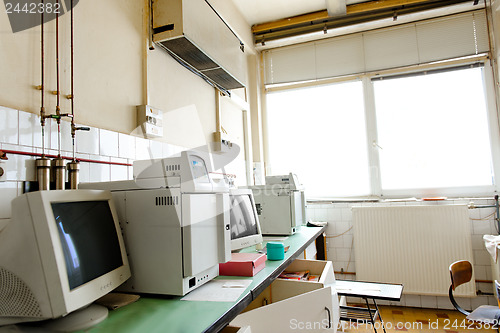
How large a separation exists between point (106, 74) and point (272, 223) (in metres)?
1.85

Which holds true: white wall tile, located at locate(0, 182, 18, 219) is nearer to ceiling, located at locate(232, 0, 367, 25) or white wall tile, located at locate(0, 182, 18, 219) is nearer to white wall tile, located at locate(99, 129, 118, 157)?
white wall tile, located at locate(99, 129, 118, 157)

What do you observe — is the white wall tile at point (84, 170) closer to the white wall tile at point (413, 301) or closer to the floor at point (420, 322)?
the floor at point (420, 322)

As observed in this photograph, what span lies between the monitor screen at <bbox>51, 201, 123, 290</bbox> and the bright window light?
339 cm

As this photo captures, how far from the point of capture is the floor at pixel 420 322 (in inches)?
117

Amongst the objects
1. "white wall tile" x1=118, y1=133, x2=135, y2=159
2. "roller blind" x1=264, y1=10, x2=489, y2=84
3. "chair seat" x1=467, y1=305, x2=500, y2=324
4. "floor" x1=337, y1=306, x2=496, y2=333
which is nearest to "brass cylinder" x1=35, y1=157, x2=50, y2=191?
"white wall tile" x1=118, y1=133, x2=135, y2=159

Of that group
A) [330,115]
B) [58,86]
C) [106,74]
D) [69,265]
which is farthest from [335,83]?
[69,265]

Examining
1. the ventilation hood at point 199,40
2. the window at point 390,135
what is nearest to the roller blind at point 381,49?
the window at point 390,135

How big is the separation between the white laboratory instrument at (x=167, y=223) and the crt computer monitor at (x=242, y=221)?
0.62 m

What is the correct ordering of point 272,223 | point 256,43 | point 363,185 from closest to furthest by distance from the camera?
1. point 272,223
2. point 363,185
3. point 256,43

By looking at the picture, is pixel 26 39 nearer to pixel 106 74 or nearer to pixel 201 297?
pixel 106 74

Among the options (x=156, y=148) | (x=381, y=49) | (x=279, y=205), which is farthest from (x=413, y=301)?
(x=156, y=148)

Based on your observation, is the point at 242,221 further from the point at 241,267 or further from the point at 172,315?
the point at 172,315

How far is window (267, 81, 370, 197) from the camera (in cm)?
399

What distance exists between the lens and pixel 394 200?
146 inches
